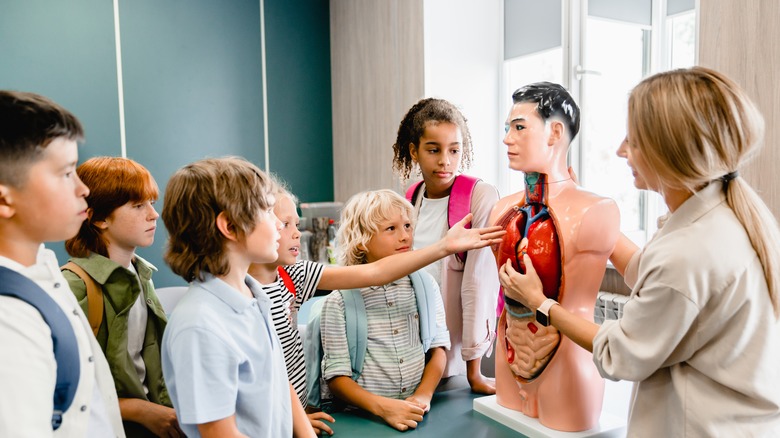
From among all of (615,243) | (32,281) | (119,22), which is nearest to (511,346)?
(615,243)

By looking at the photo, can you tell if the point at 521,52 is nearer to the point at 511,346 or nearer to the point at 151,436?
the point at 511,346

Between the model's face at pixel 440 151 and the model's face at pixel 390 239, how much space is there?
251 millimetres

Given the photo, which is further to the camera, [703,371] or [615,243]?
[615,243]

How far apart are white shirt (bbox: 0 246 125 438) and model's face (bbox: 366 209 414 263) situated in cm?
78

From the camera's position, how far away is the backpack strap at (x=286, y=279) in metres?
1.46

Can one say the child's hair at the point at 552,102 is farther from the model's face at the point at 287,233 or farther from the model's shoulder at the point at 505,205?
the model's face at the point at 287,233

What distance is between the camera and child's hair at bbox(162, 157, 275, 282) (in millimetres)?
1028

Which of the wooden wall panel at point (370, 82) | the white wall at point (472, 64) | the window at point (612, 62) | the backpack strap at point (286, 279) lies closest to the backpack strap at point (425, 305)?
the backpack strap at point (286, 279)

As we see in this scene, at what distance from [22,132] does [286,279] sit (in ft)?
2.50

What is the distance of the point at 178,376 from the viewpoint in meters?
0.93

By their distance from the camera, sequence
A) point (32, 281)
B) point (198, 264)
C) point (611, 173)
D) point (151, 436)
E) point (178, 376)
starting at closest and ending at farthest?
point (32, 281), point (178, 376), point (198, 264), point (151, 436), point (611, 173)

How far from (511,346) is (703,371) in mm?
503

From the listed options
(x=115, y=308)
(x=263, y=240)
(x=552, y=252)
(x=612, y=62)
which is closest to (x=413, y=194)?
(x=552, y=252)

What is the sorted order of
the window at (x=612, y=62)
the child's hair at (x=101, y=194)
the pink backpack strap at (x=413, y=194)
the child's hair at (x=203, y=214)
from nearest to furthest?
the child's hair at (x=203, y=214), the child's hair at (x=101, y=194), the pink backpack strap at (x=413, y=194), the window at (x=612, y=62)
